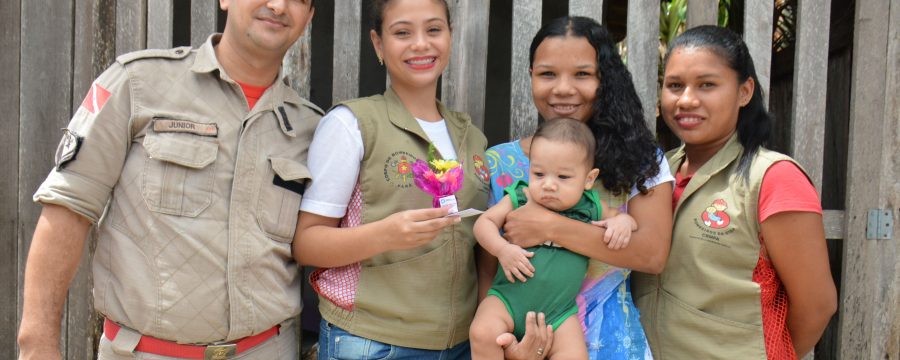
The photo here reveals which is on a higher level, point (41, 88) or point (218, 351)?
point (41, 88)

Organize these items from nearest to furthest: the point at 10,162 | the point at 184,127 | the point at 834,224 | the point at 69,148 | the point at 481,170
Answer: the point at 69,148 < the point at 184,127 < the point at 481,170 < the point at 834,224 < the point at 10,162

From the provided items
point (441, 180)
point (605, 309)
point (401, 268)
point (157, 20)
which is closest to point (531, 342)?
point (605, 309)

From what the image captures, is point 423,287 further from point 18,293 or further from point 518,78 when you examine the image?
point 18,293

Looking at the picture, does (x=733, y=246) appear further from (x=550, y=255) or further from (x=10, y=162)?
(x=10, y=162)

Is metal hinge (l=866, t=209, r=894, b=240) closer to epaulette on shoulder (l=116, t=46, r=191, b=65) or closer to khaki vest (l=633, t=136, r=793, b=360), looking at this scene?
khaki vest (l=633, t=136, r=793, b=360)

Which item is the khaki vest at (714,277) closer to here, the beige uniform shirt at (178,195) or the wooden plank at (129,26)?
the beige uniform shirt at (178,195)

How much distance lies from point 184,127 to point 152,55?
0.29 m

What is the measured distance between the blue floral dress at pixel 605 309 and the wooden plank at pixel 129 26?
1676 millimetres

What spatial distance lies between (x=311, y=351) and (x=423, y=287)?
1.07 metres

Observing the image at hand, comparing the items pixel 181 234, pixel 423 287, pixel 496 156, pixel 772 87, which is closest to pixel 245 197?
pixel 181 234

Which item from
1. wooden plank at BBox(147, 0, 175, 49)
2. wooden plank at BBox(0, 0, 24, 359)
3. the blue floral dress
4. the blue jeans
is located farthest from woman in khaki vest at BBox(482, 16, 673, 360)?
wooden plank at BBox(0, 0, 24, 359)

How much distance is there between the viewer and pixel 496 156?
8.75 feet

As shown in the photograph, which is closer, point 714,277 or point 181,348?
point 181,348

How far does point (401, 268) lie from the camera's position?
242 centimetres
